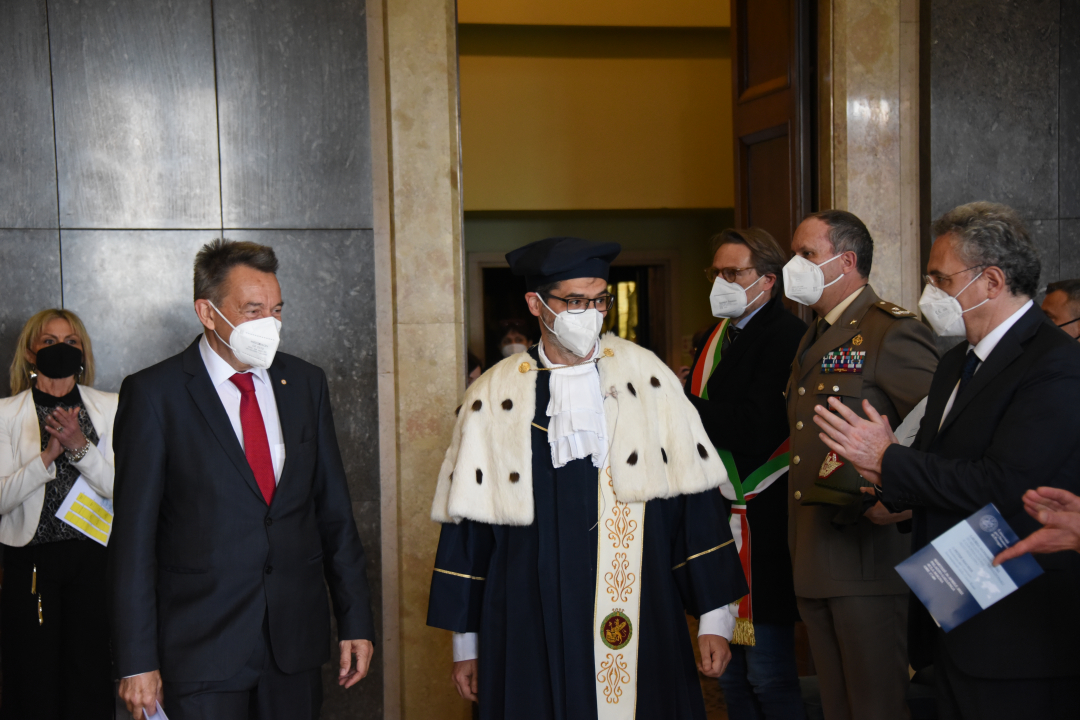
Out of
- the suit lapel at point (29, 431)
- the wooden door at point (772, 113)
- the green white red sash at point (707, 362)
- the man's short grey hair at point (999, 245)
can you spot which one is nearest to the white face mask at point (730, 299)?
the green white red sash at point (707, 362)

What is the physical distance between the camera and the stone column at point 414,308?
4086mm

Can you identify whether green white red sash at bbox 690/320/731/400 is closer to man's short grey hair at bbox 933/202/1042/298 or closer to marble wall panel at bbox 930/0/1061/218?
man's short grey hair at bbox 933/202/1042/298

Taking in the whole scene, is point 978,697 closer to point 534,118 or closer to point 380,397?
point 380,397

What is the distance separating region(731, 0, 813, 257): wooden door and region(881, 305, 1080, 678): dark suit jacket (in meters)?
2.60

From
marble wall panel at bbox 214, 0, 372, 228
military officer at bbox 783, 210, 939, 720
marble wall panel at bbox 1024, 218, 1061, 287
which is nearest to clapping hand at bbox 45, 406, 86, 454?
marble wall panel at bbox 214, 0, 372, 228

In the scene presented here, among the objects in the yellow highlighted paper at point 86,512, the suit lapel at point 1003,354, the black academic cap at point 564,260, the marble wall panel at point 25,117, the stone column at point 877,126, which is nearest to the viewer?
the suit lapel at point 1003,354

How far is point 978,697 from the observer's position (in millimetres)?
2166

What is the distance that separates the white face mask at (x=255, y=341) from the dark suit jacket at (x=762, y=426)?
5.06 feet

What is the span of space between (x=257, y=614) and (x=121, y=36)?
2772mm

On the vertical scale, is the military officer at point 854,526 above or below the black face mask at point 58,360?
below

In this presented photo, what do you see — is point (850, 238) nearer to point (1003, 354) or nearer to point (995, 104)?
point (1003, 354)

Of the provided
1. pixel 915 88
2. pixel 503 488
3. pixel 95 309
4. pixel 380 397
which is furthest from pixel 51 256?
pixel 915 88

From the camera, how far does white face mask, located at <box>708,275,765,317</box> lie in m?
3.47

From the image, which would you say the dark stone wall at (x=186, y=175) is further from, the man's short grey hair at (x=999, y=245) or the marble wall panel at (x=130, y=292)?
the man's short grey hair at (x=999, y=245)
